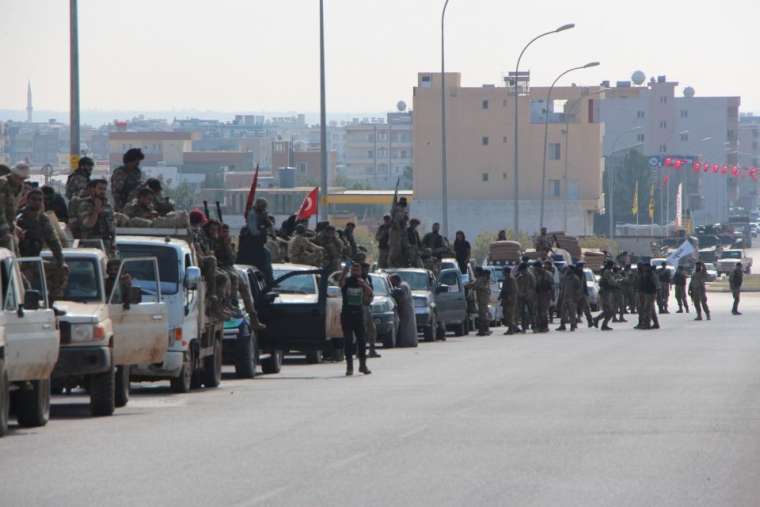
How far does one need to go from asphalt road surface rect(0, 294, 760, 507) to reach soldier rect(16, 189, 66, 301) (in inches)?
53.2

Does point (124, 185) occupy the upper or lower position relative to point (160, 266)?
upper

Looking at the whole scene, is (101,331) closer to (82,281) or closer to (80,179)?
(82,281)

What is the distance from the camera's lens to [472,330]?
4525 centimetres

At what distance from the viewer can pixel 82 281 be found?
1853 centimetres

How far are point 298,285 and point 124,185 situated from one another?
192 inches

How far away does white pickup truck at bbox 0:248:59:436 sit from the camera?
15.6 meters

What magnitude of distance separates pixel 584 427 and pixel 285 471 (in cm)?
399

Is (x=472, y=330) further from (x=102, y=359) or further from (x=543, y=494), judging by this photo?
(x=543, y=494)

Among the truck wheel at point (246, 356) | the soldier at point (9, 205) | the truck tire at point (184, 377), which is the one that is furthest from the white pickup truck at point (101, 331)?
the truck wheel at point (246, 356)

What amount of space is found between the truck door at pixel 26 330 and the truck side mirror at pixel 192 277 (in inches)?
169

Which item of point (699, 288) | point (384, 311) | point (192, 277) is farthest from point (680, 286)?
point (192, 277)

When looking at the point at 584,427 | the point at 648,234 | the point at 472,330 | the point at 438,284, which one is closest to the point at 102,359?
the point at 584,427

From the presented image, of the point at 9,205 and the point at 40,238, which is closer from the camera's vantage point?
the point at 9,205

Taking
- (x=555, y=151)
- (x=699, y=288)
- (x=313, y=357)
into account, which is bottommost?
(x=699, y=288)
